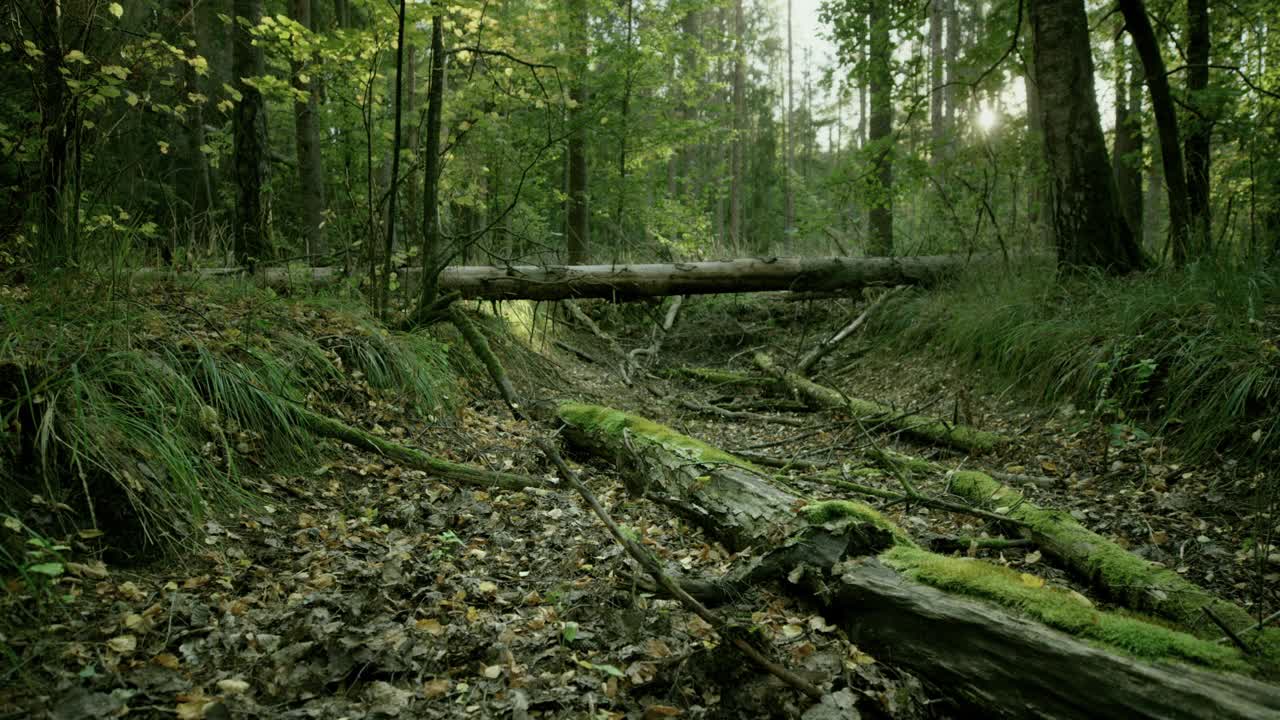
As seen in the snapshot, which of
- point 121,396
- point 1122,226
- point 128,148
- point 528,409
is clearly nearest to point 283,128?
point 128,148

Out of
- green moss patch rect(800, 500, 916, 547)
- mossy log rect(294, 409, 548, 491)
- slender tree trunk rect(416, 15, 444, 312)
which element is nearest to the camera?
green moss patch rect(800, 500, 916, 547)

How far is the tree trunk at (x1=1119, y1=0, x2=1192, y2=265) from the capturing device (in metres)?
5.78

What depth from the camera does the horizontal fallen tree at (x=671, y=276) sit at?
7230 millimetres

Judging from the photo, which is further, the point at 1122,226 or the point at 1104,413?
the point at 1122,226

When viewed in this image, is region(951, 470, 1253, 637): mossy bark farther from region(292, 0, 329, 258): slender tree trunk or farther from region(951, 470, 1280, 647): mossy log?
region(292, 0, 329, 258): slender tree trunk

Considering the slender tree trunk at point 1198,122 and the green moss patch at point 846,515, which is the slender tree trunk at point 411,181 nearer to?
the green moss patch at point 846,515

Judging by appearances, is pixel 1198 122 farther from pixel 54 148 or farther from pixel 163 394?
pixel 54 148

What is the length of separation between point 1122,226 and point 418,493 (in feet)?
22.7

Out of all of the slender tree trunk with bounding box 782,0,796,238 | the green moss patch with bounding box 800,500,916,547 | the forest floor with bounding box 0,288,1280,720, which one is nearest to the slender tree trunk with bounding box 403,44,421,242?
the forest floor with bounding box 0,288,1280,720

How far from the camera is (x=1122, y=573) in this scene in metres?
2.64

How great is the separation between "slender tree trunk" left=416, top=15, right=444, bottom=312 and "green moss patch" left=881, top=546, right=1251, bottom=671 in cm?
492

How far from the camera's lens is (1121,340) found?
4609mm

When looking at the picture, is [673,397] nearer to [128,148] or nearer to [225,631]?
[225,631]

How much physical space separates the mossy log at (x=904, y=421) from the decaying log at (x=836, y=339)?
2.45 feet
